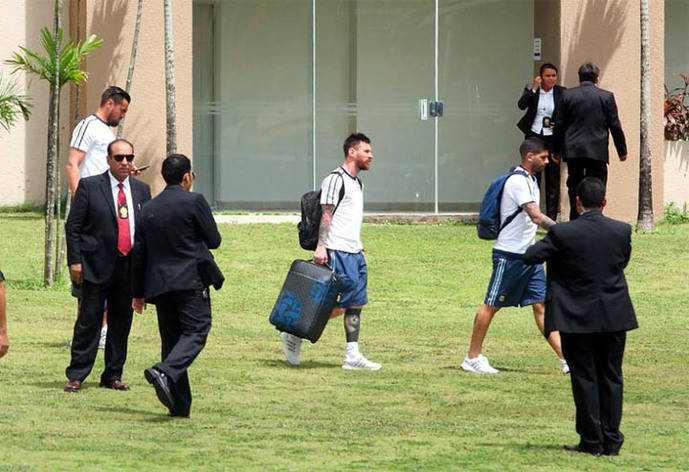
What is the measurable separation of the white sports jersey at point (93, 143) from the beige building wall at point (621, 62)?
10.6 m

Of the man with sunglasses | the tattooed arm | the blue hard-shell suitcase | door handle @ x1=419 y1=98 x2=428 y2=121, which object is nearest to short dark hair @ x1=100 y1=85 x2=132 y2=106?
the man with sunglasses

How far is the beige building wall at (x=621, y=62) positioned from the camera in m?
21.4

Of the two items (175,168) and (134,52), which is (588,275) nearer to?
(175,168)

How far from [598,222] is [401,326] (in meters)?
6.02

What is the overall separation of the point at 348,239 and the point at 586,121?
648 centimetres

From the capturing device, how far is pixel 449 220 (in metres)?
21.7

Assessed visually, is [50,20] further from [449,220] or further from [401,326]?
[401,326]

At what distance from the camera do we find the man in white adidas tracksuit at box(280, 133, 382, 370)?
39.5 feet

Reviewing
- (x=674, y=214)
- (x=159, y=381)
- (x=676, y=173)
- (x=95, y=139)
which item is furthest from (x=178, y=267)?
(x=676, y=173)

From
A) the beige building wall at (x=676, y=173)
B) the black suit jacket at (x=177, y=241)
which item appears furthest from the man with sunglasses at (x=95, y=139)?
the beige building wall at (x=676, y=173)

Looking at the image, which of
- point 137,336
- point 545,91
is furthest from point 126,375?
point 545,91

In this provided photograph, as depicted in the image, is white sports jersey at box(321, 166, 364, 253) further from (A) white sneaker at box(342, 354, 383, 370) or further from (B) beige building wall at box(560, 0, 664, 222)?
(B) beige building wall at box(560, 0, 664, 222)

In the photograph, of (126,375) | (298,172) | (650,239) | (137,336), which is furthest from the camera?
(298,172)

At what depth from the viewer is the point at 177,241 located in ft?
32.4
